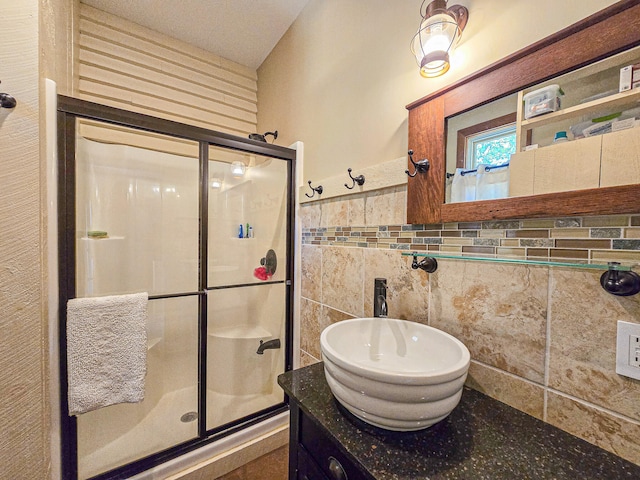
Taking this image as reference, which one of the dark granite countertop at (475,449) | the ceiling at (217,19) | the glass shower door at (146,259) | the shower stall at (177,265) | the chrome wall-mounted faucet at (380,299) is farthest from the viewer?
the ceiling at (217,19)

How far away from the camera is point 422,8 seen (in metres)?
1.00

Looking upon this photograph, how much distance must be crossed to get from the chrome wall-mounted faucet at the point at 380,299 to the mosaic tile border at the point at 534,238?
17 cm

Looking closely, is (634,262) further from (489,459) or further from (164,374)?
(164,374)

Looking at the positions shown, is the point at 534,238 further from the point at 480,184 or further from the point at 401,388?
the point at 401,388

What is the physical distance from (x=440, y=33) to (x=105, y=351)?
5.93 ft

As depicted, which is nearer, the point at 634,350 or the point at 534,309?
the point at 634,350

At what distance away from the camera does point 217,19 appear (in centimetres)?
178

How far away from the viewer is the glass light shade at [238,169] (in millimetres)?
1743

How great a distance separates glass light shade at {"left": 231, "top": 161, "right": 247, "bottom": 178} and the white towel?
3.06 feet

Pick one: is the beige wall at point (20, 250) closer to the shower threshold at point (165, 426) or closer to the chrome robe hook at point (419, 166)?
the shower threshold at point (165, 426)

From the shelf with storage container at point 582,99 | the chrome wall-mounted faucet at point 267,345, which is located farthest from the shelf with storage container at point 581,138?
the chrome wall-mounted faucet at point 267,345

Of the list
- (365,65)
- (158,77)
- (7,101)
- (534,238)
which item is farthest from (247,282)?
(158,77)

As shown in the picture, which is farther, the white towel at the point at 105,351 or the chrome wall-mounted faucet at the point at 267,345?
the chrome wall-mounted faucet at the point at 267,345

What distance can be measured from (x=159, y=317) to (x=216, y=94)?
5.90 ft
